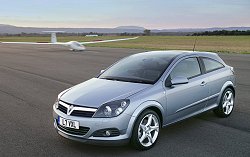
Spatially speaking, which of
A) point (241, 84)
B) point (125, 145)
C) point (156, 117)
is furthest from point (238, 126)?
point (241, 84)

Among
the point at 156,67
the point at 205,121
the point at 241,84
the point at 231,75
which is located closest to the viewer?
the point at 156,67

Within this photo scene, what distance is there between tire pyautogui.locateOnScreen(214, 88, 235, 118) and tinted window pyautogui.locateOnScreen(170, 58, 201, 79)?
96 cm

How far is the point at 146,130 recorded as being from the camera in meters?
4.47

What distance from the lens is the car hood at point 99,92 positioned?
4273 millimetres

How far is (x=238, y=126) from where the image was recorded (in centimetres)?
551

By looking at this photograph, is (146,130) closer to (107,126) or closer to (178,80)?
(107,126)

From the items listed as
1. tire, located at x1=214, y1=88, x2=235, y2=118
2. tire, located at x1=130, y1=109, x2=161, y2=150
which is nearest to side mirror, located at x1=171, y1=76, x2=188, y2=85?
tire, located at x1=130, y1=109, x2=161, y2=150

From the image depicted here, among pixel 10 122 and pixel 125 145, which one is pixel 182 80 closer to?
pixel 125 145

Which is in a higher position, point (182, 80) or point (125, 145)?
point (182, 80)

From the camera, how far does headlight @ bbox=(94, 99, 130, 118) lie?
13.5 ft

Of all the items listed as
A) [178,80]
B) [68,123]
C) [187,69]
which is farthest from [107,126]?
[187,69]

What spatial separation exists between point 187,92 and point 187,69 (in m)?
0.50

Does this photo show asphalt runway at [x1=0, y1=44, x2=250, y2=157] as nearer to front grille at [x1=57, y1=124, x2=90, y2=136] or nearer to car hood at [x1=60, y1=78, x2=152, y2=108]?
front grille at [x1=57, y1=124, x2=90, y2=136]

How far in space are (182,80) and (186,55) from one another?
0.84m
